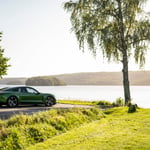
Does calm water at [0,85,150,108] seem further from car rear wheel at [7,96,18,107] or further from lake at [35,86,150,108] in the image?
car rear wheel at [7,96,18,107]

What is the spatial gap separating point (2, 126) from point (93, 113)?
535 cm

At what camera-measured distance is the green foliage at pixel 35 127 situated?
22.7 ft

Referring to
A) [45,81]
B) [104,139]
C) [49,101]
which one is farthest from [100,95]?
[45,81]

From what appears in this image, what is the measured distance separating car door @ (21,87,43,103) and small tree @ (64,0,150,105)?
5290mm

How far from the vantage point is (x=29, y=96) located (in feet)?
58.9

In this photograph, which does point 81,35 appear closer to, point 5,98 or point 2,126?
point 5,98

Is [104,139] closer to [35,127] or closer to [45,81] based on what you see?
[35,127]

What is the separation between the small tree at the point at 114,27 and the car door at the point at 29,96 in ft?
17.4

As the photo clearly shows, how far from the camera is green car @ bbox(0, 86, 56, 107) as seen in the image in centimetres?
1694

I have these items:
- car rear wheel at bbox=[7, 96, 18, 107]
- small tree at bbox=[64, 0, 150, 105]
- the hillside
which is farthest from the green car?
the hillside

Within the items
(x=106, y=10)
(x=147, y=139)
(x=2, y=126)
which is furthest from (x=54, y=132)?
(x=106, y=10)

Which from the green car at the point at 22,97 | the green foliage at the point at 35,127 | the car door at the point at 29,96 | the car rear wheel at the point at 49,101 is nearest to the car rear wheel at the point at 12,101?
the green car at the point at 22,97

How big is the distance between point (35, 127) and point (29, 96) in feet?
33.1

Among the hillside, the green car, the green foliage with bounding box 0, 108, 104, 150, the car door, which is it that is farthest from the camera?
the hillside
